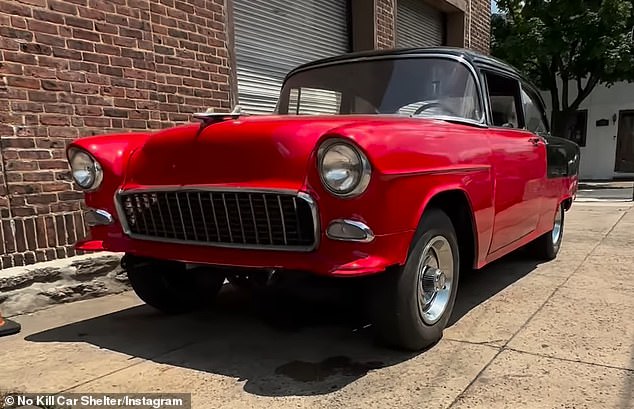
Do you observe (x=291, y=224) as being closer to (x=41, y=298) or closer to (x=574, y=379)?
(x=574, y=379)

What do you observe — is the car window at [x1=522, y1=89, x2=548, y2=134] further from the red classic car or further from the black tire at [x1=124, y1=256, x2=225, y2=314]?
the black tire at [x1=124, y1=256, x2=225, y2=314]

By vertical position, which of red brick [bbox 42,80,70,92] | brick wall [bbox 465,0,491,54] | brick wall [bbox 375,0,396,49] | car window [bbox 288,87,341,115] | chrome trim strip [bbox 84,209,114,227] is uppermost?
brick wall [bbox 465,0,491,54]

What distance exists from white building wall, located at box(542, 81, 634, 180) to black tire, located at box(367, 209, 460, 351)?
1891cm

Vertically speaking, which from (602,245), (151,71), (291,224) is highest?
(151,71)

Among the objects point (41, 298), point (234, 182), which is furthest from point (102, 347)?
point (234, 182)

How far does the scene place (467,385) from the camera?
271 centimetres

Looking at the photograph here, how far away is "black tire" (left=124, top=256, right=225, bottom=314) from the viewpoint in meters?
3.57

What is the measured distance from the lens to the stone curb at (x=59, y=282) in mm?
3895

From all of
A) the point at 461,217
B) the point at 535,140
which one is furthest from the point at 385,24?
the point at 461,217

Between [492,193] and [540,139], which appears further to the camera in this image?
[540,139]

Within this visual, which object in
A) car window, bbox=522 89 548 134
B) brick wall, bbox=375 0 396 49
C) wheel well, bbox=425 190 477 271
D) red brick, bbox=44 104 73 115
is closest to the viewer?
wheel well, bbox=425 190 477 271

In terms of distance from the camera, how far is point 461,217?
3.44 meters

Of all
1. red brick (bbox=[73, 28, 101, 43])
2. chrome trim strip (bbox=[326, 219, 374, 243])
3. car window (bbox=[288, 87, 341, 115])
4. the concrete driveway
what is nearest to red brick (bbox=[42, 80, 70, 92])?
red brick (bbox=[73, 28, 101, 43])

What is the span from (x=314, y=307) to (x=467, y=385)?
1.46 m
